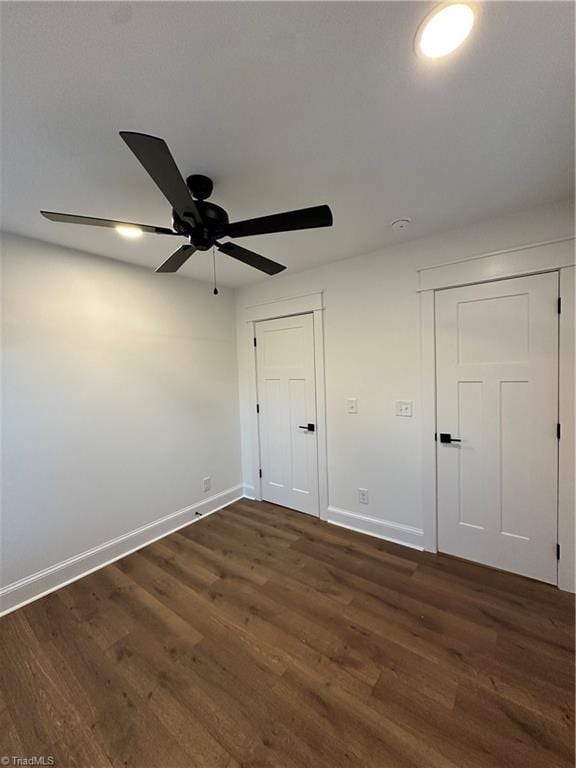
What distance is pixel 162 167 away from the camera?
101 centimetres

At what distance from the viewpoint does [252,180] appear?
1.55m

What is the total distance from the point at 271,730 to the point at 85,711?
834 mm

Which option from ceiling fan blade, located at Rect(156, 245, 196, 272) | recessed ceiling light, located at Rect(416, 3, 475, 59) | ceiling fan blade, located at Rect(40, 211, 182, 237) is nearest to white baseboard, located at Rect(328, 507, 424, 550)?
ceiling fan blade, located at Rect(156, 245, 196, 272)

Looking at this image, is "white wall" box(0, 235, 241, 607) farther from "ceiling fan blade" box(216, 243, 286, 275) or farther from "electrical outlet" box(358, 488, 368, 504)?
"electrical outlet" box(358, 488, 368, 504)

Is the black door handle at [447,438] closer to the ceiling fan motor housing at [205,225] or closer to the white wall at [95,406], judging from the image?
the ceiling fan motor housing at [205,225]

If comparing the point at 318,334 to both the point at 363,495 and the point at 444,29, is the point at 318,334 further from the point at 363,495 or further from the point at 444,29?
the point at 444,29

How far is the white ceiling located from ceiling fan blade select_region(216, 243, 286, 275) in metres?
0.33

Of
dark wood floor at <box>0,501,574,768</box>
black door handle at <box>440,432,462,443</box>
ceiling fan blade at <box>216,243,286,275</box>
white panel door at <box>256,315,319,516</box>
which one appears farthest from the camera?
white panel door at <box>256,315,319,516</box>

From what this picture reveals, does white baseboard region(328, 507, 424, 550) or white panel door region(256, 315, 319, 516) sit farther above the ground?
white panel door region(256, 315, 319, 516)

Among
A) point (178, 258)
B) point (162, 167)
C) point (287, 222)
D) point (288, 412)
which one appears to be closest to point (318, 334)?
point (288, 412)

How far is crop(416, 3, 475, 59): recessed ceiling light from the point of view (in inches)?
32.9

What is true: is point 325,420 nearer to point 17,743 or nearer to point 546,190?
point 546,190

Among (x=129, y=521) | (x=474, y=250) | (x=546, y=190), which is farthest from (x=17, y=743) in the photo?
(x=546, y=190)

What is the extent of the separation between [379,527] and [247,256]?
2.40 meters
